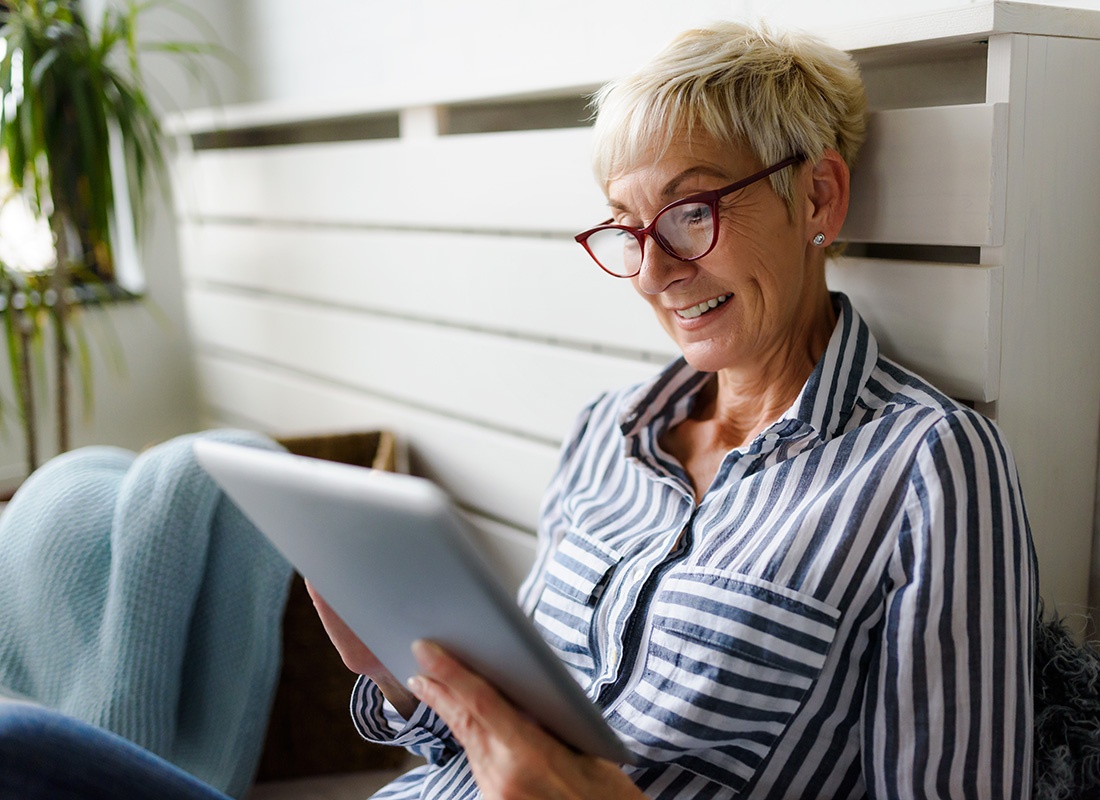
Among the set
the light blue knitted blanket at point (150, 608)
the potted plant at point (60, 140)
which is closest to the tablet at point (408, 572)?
the light blue knitted blanket at point (150, 608)

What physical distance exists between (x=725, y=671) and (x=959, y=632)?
21 cm

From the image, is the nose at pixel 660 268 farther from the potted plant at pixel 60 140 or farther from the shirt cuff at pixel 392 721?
the potted plant at pixel 60 140

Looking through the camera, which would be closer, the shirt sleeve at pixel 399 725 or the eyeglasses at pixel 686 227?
the eyeglasses at pixel 686 227

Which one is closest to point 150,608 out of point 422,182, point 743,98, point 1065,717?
point 422,182

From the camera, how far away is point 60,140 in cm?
239

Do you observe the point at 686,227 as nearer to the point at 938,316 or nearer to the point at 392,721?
the point at 938,316

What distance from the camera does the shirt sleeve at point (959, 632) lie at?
0.92 metres

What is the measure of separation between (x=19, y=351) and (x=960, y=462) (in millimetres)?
2265

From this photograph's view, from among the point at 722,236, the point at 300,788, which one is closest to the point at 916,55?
the point at 722,236

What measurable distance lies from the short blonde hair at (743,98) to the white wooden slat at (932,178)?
0.06m

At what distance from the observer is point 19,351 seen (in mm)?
2518

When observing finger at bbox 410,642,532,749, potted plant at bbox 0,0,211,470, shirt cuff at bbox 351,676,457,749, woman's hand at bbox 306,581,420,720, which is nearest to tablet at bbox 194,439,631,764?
finger at bbox 410,642,532,749

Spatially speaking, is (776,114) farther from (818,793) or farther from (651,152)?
(818,793)

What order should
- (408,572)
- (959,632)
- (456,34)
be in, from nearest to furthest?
(408,572), (959,632), (456,34)
